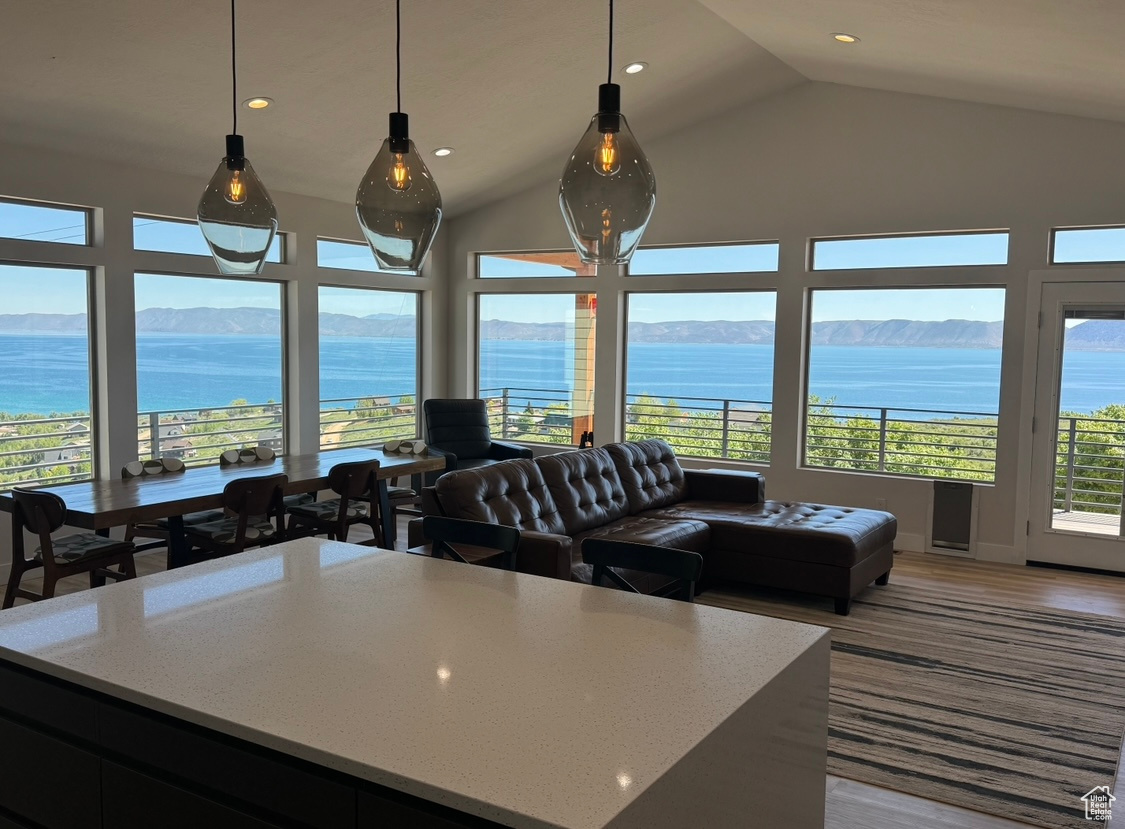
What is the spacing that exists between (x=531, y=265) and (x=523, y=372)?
1.04 metres

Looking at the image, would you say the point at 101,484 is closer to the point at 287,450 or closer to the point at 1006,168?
the point at 287,450

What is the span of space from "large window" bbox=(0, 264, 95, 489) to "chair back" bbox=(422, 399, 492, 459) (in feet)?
8.83

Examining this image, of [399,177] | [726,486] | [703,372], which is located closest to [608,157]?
[399,177]

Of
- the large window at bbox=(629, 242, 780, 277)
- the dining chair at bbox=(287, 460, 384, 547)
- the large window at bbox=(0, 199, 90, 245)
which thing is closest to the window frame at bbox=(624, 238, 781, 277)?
the large window at bbox=(629, 242, 780, 277)

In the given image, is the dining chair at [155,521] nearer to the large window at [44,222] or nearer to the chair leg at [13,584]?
the chair leg at [13,584]

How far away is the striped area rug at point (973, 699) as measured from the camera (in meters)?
3.18

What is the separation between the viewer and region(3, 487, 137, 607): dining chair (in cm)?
416

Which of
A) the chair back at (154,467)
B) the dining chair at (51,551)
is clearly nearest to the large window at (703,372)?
the chair back at (154,467)

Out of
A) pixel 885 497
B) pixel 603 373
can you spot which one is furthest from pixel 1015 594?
pixel 603 373

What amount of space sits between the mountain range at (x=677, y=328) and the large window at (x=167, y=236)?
17.7 inches

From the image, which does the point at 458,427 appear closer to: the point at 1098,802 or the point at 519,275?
→ the point at 519,275

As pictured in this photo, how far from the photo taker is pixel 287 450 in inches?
299

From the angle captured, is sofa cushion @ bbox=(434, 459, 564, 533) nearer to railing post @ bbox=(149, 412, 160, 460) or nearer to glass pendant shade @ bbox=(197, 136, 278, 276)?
glass pendant shade @ bbox=(197, 136, 278, 276)

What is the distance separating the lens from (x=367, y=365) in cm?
834
